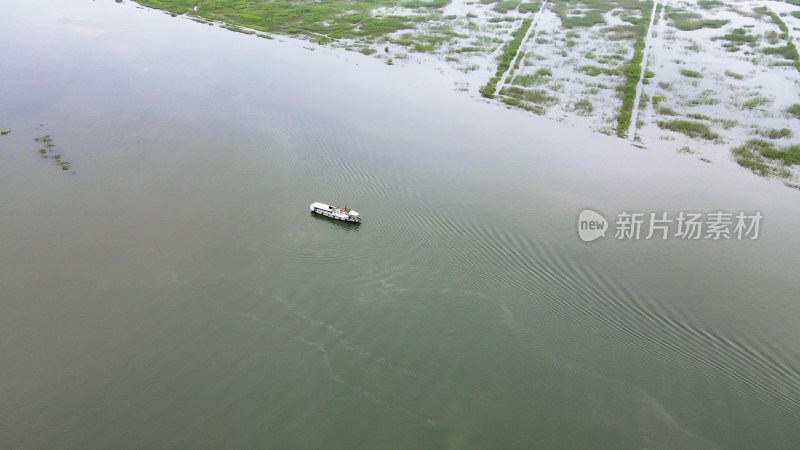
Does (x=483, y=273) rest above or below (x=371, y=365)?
above

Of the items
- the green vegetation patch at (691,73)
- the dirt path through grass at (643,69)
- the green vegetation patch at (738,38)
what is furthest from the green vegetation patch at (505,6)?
the green vegetation patch at (691,73)

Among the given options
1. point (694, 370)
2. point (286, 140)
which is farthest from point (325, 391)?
point (286, 140)

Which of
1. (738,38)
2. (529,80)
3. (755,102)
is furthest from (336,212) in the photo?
(738,38)

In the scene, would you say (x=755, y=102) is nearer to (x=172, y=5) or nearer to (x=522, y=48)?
(x=522, y=48)

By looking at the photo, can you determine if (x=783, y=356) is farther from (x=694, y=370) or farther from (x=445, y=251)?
(x=445, y=251)

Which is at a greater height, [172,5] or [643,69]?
[172,5]

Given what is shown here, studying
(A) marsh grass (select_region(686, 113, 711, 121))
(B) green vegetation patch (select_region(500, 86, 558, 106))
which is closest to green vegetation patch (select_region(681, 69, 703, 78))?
(A) marsh grass (select_region(686, 113, 711, 121))

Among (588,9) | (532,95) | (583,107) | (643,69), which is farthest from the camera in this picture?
(588,9)
